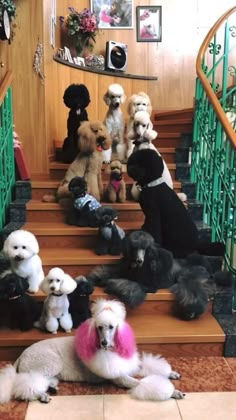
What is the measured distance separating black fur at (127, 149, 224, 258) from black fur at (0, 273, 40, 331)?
860 mm

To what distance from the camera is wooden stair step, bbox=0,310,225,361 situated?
2.29 metres

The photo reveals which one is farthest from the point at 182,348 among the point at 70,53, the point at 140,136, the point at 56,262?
the point at 70,53

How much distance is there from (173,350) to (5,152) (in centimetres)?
190

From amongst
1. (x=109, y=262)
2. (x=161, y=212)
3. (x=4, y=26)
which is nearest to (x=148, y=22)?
(x=4, y=26)

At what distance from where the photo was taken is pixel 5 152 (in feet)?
10.6

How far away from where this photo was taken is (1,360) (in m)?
2.32

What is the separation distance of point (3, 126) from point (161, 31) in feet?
10.9

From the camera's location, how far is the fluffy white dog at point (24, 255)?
91.8 inches

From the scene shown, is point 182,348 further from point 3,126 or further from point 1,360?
point 3,126

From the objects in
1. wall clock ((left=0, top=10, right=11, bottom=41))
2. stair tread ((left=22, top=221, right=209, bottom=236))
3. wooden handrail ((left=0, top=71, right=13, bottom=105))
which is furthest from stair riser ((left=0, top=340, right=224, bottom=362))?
wall clock ((left=0, top=10, right=11, bottom=41))

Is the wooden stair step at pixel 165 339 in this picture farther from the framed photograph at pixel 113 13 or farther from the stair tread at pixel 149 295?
the framed photograph at pixel 113 13

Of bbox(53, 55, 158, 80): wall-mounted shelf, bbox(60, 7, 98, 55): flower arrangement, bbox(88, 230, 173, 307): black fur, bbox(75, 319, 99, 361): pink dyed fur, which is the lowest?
bbox(75, 319, 99, 361): pink dyed fur

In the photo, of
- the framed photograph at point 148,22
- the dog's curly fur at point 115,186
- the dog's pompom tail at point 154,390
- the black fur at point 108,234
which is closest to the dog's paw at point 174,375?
the dog's pompom tail at point 154,390

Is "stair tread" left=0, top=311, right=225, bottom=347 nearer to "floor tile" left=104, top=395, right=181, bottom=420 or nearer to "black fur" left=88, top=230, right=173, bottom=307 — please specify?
"black fur" left=88, top=230, right=173, bottom=307
